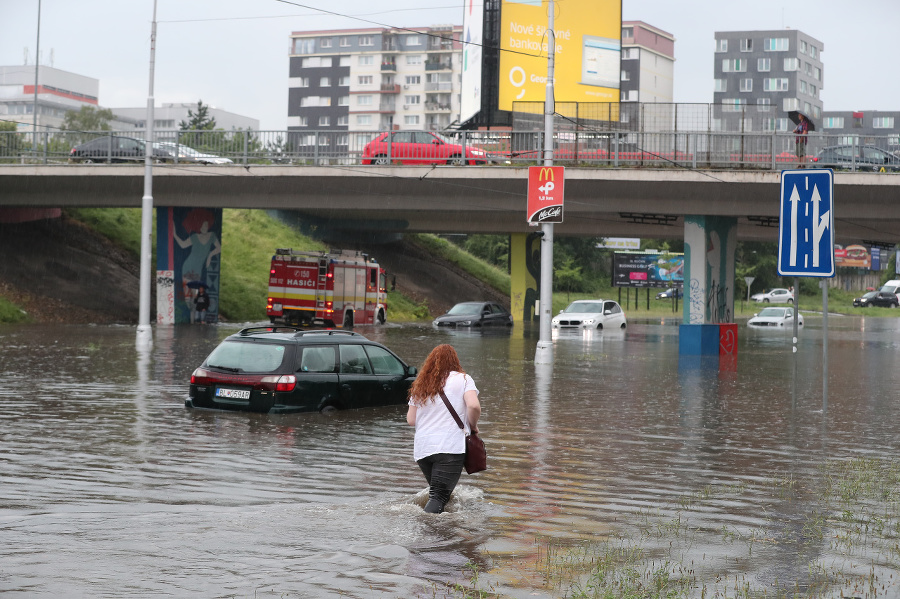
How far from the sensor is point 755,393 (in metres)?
18.7

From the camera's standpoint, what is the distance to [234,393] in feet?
44.8

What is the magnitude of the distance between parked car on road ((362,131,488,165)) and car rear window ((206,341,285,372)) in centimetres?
1940

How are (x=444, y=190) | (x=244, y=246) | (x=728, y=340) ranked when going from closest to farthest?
(x=728, y=340) → (x=444, y=190) → (x=244, y=246)

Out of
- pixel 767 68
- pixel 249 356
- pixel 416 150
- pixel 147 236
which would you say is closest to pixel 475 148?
pixel 416 150

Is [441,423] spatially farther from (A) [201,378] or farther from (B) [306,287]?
(B) [306,287]

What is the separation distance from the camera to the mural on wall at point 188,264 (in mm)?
39844

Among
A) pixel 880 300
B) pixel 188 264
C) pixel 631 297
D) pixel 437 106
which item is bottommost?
pixel 188 264

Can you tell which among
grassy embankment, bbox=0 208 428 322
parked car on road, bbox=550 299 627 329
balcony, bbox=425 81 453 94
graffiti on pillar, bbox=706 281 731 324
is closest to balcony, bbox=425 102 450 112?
balcony, bbox=425 81 453 94

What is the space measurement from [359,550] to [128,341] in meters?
23.8

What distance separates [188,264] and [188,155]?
21.3ft

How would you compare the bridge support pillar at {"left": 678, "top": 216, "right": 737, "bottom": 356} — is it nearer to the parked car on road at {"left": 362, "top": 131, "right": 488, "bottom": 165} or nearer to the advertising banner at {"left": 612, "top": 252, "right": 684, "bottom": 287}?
the parked car on road at {"left": 362, "top": 131, "right": 488, "bottom": 165}

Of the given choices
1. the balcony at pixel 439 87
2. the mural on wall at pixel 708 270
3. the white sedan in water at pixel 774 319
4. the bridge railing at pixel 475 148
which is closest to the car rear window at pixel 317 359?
the bridge railing at pixel 475 148

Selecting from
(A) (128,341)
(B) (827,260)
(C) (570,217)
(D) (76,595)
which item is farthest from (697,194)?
(D) (76,595)

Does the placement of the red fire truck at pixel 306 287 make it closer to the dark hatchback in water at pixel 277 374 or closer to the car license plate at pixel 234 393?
the dark hatchback in water at pixel 277 374
